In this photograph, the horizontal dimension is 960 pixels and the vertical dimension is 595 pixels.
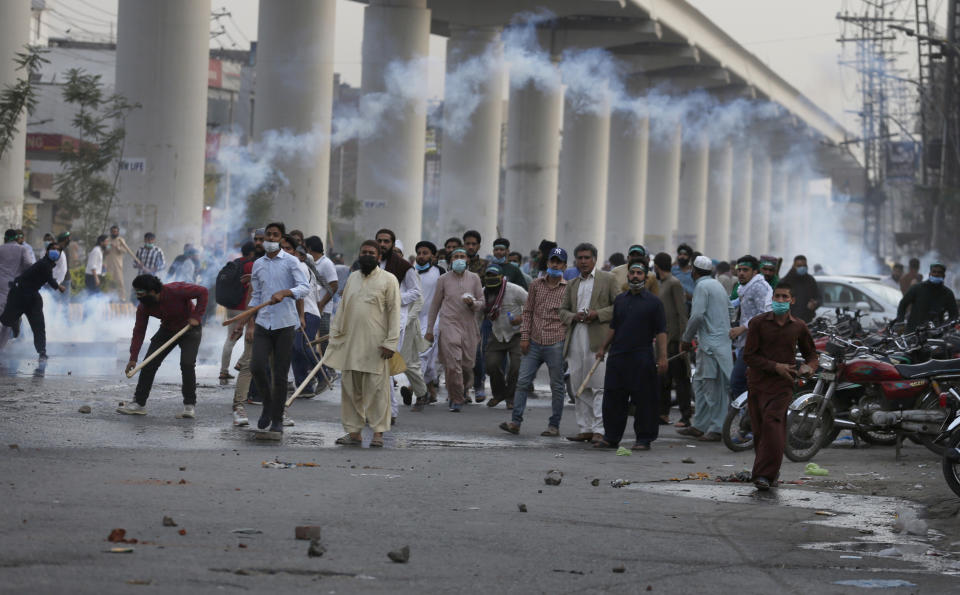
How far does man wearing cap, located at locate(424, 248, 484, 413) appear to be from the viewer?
1435cm

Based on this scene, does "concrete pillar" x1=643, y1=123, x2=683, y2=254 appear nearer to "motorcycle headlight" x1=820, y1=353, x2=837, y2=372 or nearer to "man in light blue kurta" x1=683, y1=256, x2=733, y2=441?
"man in light blue kurta" x1=683, y1=256, x2=733, y2=441

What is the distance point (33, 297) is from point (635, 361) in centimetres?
825

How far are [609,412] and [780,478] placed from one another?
6.33 feet

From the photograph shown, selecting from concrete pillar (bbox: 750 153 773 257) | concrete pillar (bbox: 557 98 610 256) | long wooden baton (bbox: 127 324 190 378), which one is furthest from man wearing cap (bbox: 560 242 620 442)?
concrete pillar (bbox: 750 153 773 257)

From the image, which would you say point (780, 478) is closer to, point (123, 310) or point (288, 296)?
point (288, 296)

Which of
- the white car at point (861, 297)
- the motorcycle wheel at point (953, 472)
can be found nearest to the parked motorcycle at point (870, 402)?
the motorcycle wheel at point (953, 472)

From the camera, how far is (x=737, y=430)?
1195cm

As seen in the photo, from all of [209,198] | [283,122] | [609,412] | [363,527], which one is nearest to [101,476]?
[363,527]

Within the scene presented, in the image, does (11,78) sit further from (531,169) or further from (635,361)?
(531,169)

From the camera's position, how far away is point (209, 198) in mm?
63906

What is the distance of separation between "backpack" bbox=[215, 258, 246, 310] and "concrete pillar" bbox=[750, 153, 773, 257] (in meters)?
75.2

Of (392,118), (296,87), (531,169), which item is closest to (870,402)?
(296,87)

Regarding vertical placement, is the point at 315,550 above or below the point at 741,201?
below

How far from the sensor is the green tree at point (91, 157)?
27.0 metres
